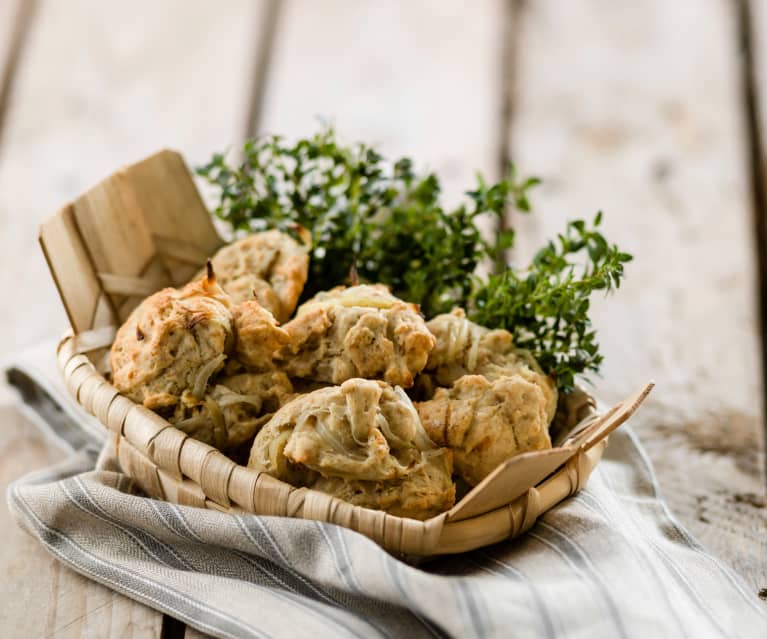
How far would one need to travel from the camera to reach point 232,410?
192 cm

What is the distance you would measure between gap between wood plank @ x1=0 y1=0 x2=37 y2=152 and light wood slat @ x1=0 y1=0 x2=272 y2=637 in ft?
0.11

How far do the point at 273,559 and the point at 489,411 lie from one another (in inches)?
19.7

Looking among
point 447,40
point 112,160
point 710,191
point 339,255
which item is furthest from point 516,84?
point 339,255

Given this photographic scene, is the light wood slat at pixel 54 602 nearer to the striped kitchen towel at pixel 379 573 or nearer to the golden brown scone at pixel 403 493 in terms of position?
the striped kitchen towel at pixel 379 573

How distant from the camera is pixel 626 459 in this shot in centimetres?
243

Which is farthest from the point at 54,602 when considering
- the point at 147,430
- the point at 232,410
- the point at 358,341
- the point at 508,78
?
the point at 508,78

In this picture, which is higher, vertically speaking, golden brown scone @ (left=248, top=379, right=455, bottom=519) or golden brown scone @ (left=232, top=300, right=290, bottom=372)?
golden brown scone @ (left=232, top=300, right=290, bottom=372)

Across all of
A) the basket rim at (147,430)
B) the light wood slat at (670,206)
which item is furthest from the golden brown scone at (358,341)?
the light wood slat at (670,206)

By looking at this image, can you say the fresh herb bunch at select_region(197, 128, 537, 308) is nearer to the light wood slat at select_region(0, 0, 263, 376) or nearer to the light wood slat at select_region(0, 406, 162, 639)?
the light wood slat at select_region(0, 406, 162, 639)

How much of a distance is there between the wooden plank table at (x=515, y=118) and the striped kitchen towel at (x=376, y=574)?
647 mm

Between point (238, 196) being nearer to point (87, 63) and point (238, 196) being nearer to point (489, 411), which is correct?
point (489, 411)

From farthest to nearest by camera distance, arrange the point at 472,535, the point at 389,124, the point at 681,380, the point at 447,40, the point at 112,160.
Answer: the point at 447,40
the point at 389,124
the point at 112,160
the point at 681,380
the point at 472,535

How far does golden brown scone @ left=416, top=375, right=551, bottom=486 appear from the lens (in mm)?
1874

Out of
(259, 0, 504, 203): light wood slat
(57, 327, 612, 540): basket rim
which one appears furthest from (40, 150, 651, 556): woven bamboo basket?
(259, 0, 504, 203): light wood slat
